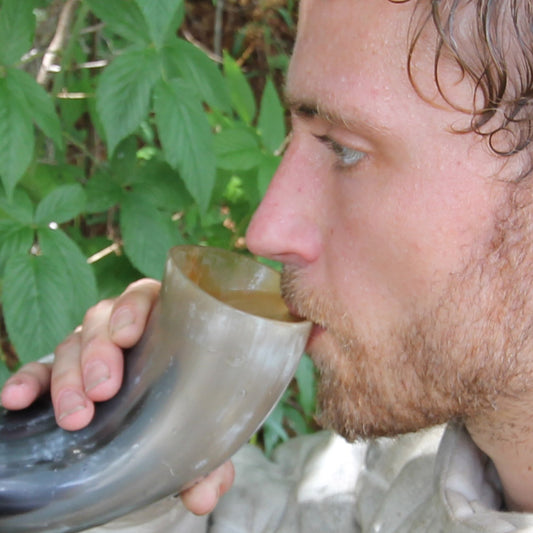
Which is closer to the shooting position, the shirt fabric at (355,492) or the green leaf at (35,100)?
the shirt fabric at (355,492)

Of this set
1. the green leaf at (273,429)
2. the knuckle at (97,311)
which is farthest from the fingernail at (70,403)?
the green leaf at (273,429)

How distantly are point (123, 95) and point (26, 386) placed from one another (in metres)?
0.50

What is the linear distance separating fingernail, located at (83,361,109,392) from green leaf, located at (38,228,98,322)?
366 mm

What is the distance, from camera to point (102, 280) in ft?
4.81

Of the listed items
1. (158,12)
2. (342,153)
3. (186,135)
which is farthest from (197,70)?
(342,153)

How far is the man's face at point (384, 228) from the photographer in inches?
33.3

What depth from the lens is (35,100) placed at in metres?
1.25

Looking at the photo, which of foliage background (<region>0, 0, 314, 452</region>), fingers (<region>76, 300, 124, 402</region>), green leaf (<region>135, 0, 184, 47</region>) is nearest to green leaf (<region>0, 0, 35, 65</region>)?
foliage background (<region>0, 0, 314, 452</region>)

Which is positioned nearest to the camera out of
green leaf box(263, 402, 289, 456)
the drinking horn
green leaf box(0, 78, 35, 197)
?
the drinking horn

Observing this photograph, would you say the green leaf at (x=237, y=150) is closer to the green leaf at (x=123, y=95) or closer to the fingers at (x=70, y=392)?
the green leaf at (x=123, y=95)

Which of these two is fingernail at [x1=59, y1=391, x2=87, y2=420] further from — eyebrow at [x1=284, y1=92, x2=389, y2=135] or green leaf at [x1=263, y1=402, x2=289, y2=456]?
green leaf at [x1=263, y1=402, x2=289, y2=456]

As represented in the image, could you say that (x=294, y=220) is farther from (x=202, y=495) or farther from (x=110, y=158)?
(x=110, y=158)

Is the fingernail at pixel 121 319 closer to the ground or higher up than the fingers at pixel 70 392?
higher up

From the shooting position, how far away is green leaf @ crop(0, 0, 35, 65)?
120 cm
